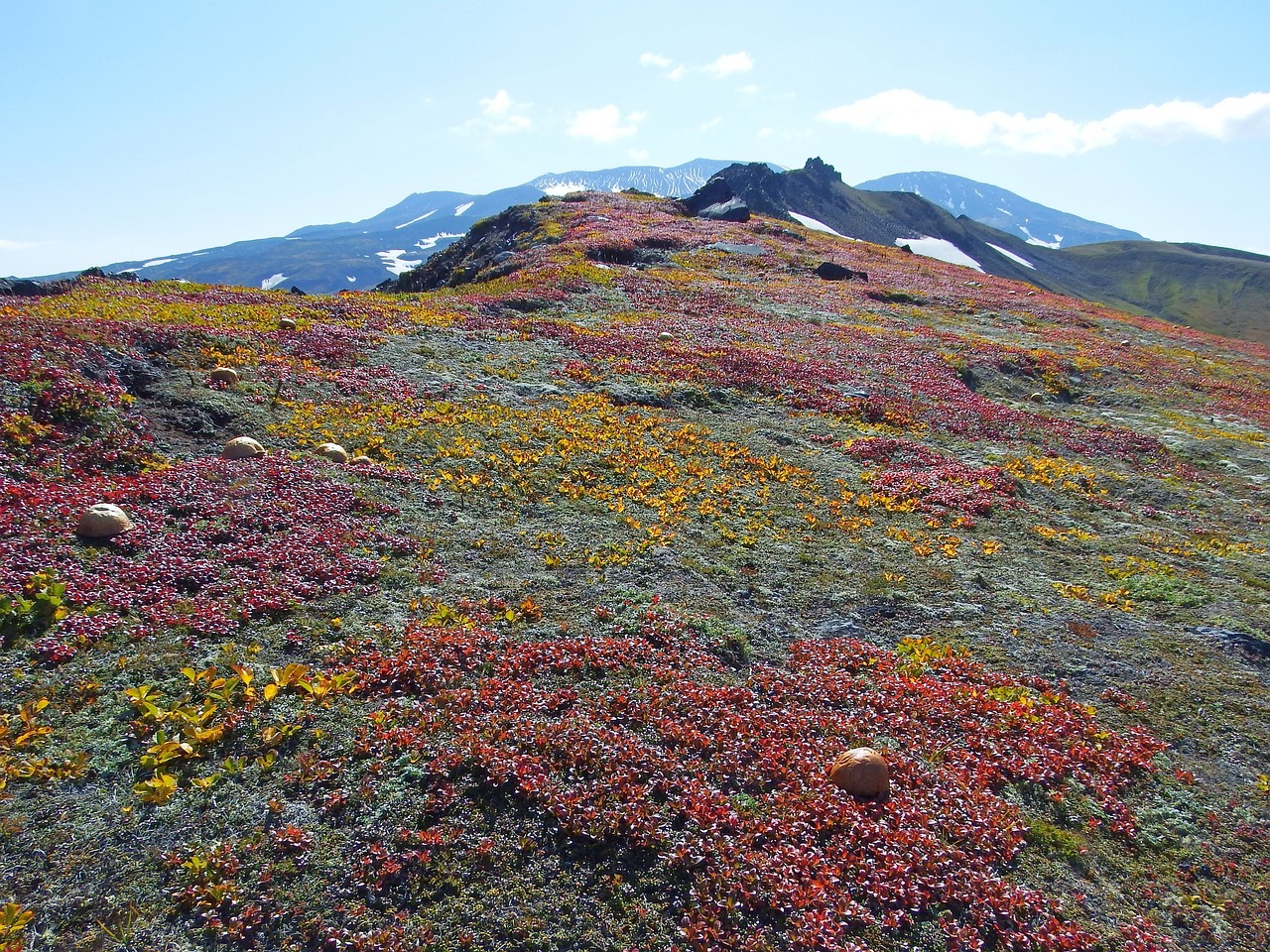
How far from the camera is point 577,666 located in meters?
9.50

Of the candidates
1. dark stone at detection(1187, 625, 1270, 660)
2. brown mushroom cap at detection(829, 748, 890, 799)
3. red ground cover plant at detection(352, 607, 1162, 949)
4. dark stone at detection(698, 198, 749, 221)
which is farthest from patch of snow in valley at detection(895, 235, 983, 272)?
brown mushroom cap at detection(829, 748, 890, 799)

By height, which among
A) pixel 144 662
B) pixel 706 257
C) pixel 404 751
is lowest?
pixel 404 751

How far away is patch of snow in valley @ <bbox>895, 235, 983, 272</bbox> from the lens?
125250 millimetres

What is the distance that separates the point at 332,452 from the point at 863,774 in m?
12.1

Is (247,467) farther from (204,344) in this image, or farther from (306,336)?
(306,336)

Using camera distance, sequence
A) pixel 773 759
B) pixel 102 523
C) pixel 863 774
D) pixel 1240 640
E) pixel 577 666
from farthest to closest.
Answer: pixel 1240 640
pixel 102 523
pixel 577 666
pixel 773 759
pixel 863 774

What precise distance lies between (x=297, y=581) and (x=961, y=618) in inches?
455

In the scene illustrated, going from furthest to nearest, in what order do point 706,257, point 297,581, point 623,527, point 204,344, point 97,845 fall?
point 706,257
point 204,344
point 623,527
point 297,581
point 97,845

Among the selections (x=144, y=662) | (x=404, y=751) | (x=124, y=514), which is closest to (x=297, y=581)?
(x=144, y=662)

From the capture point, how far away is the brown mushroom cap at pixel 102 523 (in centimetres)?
988

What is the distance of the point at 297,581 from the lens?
10125mm

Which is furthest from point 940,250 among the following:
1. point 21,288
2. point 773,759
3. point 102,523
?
point 102,523

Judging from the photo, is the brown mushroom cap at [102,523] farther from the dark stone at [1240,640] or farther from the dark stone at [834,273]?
the dark stone at [834,273]

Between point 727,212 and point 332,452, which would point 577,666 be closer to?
point 332,452
